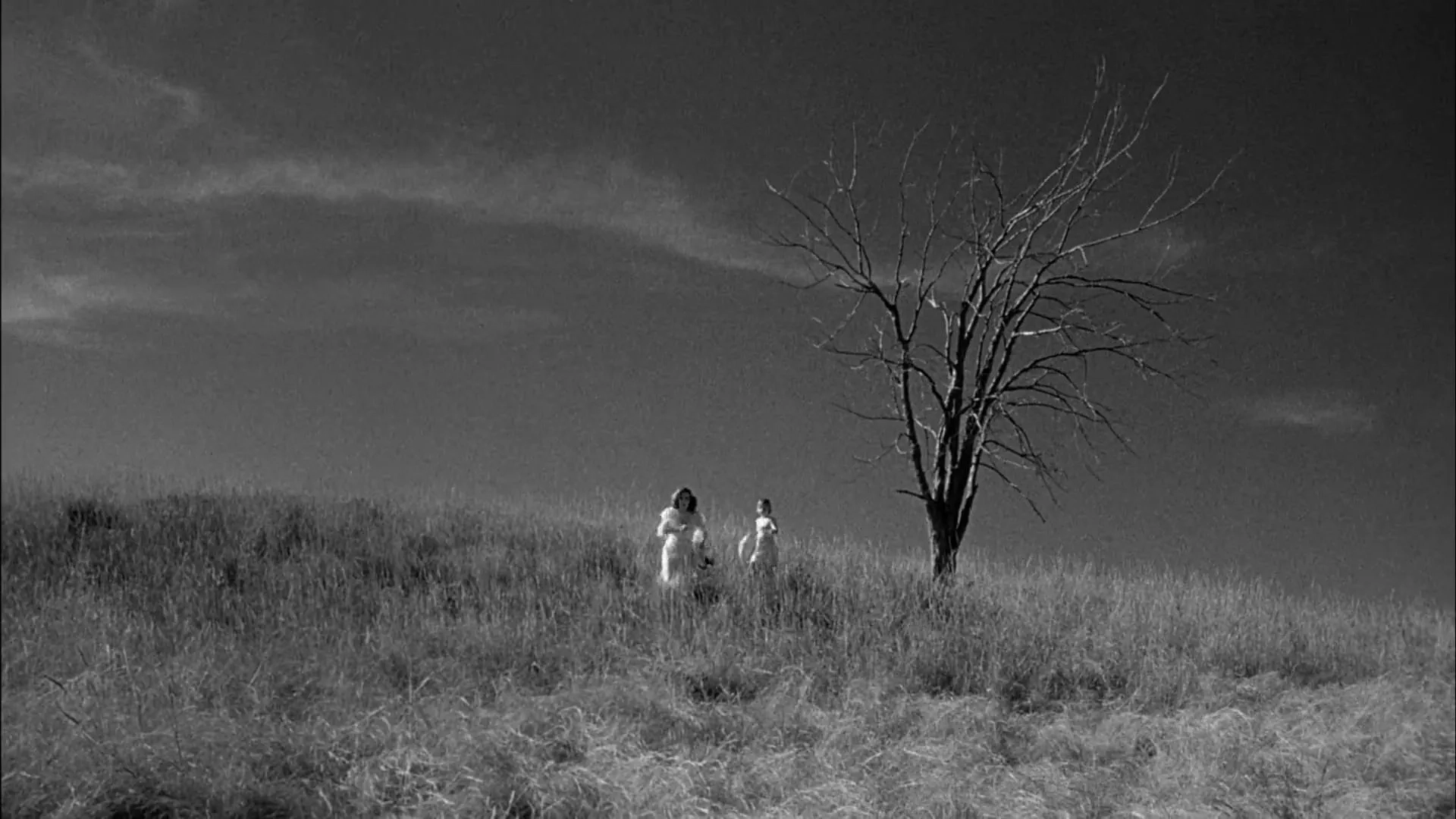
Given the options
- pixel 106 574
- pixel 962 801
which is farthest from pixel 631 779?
pixel 106 574

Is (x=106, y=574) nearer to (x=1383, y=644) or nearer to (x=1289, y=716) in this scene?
(x=1289, y=716)

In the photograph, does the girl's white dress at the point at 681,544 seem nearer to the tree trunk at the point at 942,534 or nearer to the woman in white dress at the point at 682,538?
the woman in white dress at the point at 682,538

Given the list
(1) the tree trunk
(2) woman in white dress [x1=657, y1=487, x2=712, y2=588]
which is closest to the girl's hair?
(2) woman in white dress [x1=657, y1=487, x2=712, y2=588]

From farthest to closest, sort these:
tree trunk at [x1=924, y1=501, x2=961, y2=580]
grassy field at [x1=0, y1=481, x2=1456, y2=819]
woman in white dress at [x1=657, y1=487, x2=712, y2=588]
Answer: tree trunk at [x1=924, y1=501, x2=961, y2=580]
woman in white dress at [x1=657, y1=487, x2=712, y2=588]
grassy field at [x1=0, y1=481, x2=1456, y2=819]

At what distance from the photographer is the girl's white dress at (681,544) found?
10531 millimetres

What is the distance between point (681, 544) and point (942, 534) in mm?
2807

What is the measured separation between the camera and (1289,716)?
7.45 m

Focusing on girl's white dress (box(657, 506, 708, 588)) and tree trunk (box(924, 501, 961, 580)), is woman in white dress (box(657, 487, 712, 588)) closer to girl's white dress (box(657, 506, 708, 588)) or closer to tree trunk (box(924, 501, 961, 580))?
girl's white dress (box(657, 506, 708, 588))

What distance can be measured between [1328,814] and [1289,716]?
1.64 m

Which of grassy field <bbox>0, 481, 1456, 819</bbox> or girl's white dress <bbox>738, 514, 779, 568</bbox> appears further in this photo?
girl's white dress <bbox>738, 514, 779, 568</bbox>

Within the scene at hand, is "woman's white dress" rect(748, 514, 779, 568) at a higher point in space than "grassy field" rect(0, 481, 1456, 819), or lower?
higher

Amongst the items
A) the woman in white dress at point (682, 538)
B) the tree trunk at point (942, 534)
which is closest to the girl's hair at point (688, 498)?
the woman in white dress at point (682, 538)

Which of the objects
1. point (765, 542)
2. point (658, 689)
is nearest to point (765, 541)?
point (765, 542)

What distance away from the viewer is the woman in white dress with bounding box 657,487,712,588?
34.5 feet
